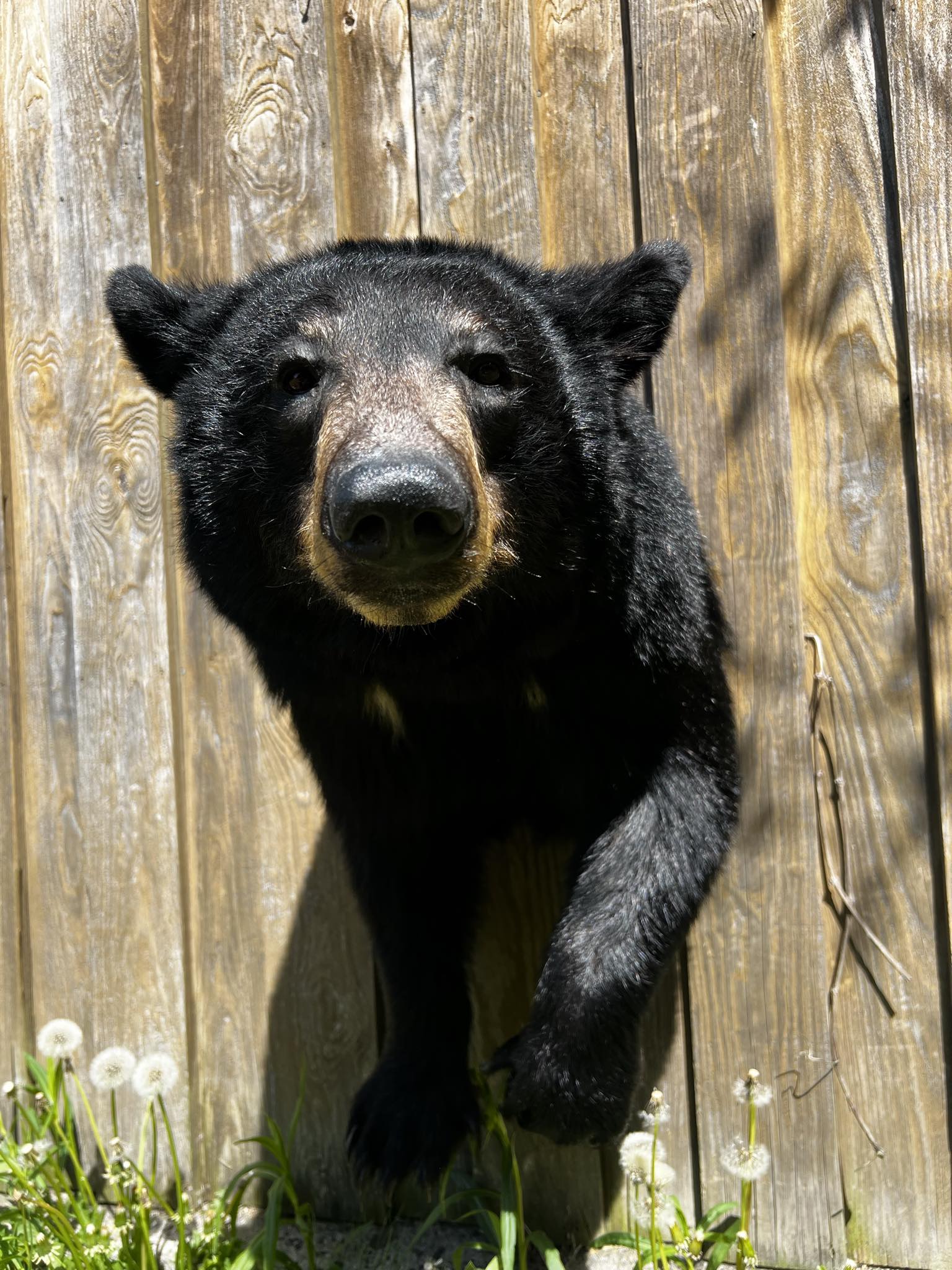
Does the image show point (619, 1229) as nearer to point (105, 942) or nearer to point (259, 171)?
point (105, 942)

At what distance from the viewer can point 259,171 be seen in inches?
129

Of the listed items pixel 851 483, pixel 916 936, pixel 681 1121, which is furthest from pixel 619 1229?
pixel 851 483

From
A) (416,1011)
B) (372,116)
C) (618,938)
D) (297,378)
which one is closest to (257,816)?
(416,1011)

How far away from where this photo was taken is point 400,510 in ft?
6.65

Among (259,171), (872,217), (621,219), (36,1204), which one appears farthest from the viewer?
→ (259,171)

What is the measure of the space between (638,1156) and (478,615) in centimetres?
116

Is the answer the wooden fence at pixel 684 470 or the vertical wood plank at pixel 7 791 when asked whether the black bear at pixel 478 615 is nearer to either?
the wooden fence at pixel 684 470

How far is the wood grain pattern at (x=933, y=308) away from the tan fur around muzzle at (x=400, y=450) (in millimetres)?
1092

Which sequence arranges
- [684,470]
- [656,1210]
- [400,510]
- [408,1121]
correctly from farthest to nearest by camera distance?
[684,470]
[408,1121]
[656,1210]
[400,510]

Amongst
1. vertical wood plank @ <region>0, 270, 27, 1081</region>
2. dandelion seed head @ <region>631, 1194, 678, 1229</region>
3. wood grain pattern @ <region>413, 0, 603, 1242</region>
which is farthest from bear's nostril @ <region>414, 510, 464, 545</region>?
vertical wood plank @ <region>0, 270, 27, 1081</region>

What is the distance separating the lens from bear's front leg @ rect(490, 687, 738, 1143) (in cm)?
250

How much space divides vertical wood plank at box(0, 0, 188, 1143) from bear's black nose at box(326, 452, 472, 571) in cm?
139

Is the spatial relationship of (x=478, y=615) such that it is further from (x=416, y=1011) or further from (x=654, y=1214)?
(x=654, y=1214)

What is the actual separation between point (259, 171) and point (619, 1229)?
297cm
